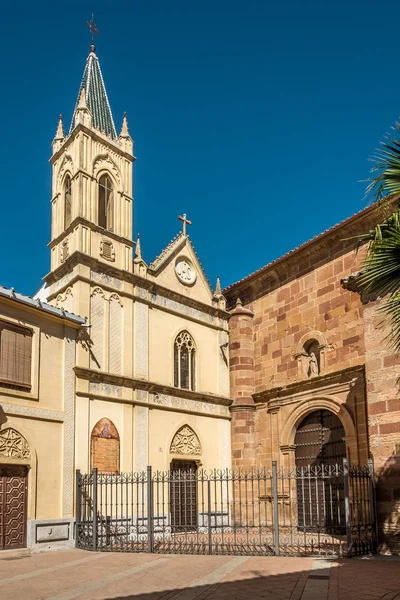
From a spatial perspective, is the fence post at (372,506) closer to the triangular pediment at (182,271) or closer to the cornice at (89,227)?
the triangular pediment at (182,271)

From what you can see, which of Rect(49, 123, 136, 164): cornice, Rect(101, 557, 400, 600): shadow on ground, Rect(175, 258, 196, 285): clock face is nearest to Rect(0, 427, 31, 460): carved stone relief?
Rect(101, 557, 400, 600): shadow on ground

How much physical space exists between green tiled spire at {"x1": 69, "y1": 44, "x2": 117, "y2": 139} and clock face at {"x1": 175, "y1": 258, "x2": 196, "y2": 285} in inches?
198

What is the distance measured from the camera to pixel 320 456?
19547mm

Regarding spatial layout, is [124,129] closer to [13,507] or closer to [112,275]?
[112,275]

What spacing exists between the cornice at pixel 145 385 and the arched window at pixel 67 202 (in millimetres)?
5446

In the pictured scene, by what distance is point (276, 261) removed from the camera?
22.1 m

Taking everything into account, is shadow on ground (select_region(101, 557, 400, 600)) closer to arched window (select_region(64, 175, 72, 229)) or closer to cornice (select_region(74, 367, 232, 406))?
cornice (select_region(74, 367, 232, 406))

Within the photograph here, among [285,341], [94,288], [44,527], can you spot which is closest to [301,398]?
[285,341]

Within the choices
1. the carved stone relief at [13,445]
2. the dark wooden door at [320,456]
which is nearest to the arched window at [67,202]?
the carved stone relief at [13,445]

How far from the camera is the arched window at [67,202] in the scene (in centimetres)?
2098

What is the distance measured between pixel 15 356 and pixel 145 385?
4803 millimetres

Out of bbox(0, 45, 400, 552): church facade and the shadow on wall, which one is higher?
bbox(0, 45, 400, 552): church facade

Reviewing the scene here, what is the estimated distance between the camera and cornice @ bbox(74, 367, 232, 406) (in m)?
18.1

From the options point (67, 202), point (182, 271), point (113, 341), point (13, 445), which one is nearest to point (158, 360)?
point (113, 341)
